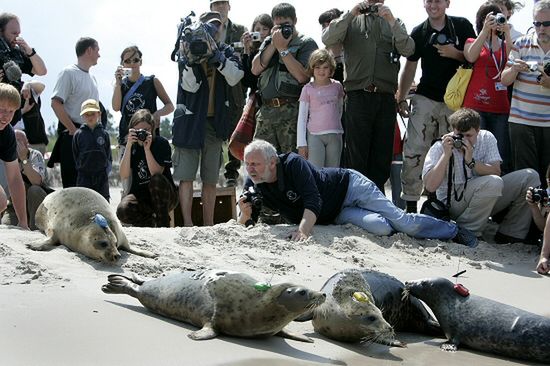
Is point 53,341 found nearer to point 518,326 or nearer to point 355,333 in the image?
point 355,333

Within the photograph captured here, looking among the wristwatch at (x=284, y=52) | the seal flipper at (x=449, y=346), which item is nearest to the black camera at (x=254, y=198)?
the wristwatch at (x=284, y=52)

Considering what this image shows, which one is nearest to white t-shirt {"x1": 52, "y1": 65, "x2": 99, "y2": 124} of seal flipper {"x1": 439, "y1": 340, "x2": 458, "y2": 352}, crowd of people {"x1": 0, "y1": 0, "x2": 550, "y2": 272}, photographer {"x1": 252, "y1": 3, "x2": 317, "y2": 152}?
crowd of people {"x1": 0, "y1": 0, "x2": 550, "y2": 272}

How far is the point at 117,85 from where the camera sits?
956 centimetres

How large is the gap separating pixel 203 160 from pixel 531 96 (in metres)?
3.50

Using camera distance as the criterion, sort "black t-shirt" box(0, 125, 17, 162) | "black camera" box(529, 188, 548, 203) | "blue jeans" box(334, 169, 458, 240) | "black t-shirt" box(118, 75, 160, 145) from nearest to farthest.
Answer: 1. "black t-shirt" box(0, 125, 17, 162)
2. "black camera" box(529, 188, 548, 203)
3. "blue jeans" box(334, 169, 458, 240)
4. "black t-shirt" box(118, 75, 160, 145)

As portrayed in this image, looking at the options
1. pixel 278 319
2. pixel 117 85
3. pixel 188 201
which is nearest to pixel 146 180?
pixel 188 201

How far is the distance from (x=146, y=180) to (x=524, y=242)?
391 centimetres

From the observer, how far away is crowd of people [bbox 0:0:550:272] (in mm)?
8445

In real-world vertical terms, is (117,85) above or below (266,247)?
above

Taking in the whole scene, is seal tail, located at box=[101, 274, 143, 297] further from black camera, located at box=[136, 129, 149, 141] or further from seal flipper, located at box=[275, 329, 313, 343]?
black camera, located at box=[136, 129, 149, 141]

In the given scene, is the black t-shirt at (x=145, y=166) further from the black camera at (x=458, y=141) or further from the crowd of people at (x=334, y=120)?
the black camera at (x=458, y=141)

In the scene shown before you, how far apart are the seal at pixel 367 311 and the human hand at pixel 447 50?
358 cm

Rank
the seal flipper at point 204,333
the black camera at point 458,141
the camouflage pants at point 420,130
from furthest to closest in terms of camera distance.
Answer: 1. the camouflage pants at point 420,130
2. the black camera at point 458,141
3. the seal flipper at point 204,333

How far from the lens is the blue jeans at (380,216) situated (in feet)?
27.6
